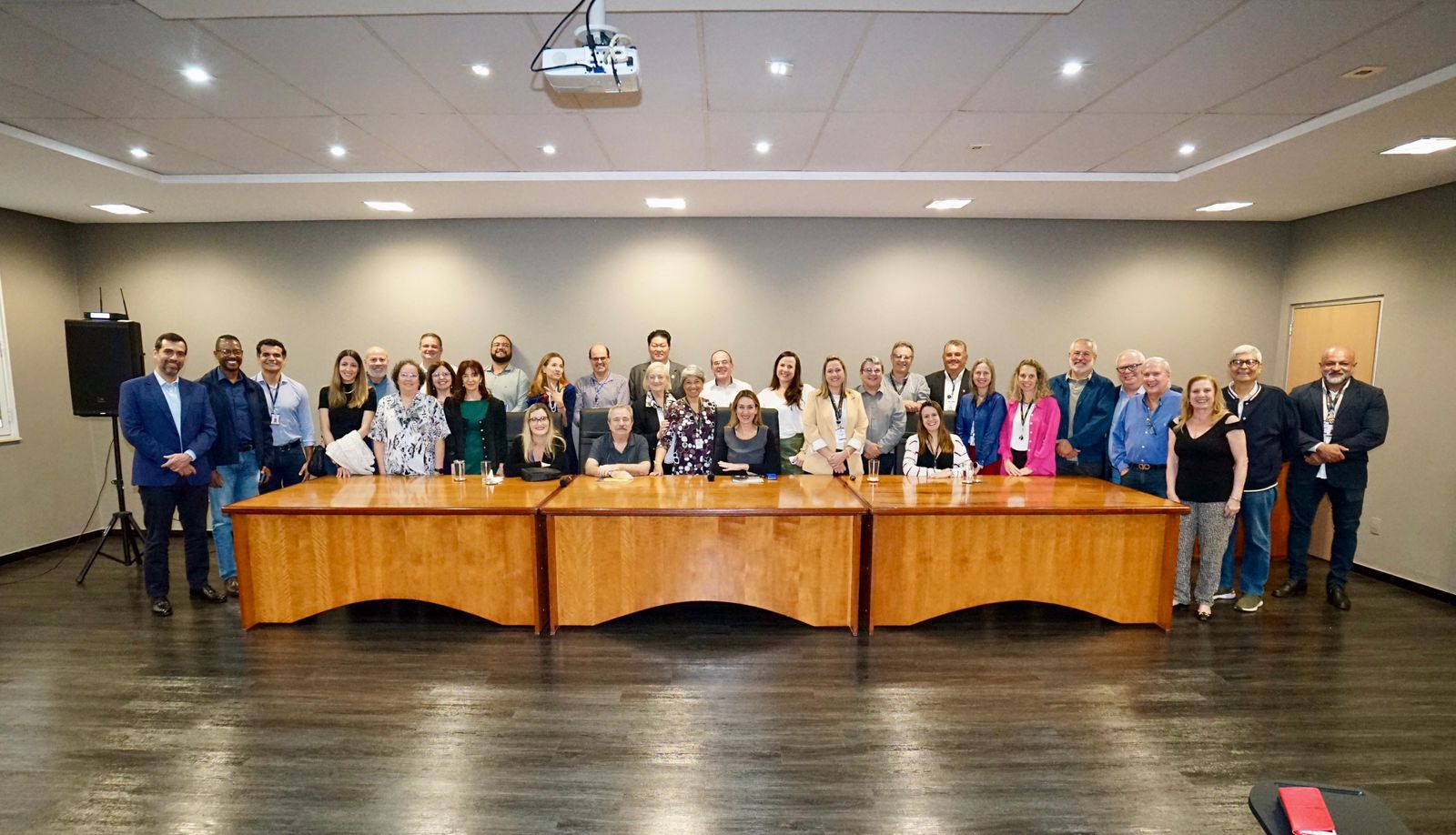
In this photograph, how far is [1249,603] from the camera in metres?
4.33

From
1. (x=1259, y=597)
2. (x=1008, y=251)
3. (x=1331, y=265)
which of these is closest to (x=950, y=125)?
(x=1008, y=251)

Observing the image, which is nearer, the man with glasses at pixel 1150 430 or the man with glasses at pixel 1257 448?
the man with glasses at pixel 1257 448

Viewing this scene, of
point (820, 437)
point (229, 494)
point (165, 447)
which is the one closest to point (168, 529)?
point (229, 494)

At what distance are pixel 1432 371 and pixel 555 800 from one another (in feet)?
22.1

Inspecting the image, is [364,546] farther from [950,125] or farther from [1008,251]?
[1008,251]

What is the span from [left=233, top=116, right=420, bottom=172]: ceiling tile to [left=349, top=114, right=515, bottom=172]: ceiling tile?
9 centimetres

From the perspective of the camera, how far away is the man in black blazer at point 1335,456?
444cm

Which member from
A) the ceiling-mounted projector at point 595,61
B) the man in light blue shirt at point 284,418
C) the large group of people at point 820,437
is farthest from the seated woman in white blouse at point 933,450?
the man in light blue shirt at point 284,418

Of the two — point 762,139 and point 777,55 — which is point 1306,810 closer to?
point 777,55

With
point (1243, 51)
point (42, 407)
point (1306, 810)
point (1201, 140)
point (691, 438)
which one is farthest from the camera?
point (42, 407)

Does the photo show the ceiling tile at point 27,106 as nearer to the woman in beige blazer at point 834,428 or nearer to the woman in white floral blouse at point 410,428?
the woman in white floral blouse at point 410,428

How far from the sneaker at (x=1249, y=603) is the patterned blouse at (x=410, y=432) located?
553 centimetres

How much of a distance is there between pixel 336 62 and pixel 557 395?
272 centimetres

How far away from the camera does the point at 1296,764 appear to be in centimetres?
270
